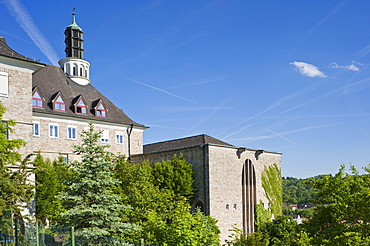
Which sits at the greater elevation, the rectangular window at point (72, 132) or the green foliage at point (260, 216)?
the rectangular window at point (72, 132)

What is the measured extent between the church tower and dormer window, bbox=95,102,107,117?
4.16 meters

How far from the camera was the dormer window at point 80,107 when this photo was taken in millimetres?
32781

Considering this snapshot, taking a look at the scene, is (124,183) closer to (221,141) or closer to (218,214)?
(218,214)

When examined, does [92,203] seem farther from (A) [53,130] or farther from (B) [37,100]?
(B) [37,100]

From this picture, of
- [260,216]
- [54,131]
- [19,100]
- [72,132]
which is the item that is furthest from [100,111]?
[260,216]

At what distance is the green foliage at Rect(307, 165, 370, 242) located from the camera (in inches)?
508

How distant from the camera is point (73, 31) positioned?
39.7 m

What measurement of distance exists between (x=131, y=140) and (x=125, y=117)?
248 centimetres

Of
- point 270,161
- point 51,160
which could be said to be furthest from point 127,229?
point 270,161

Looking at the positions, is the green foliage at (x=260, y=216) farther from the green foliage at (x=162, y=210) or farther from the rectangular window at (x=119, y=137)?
the rectangular window at (x=119, y=137)

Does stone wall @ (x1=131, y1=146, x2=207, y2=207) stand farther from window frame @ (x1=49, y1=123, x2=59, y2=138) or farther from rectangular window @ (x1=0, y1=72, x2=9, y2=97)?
rectangular window @ (x1=0, y1=72, x2=9, y2=97)

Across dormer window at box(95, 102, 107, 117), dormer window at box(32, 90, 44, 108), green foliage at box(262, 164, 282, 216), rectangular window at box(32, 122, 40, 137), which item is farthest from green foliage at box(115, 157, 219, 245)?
dormer window at box(32, 90, 44, 108)

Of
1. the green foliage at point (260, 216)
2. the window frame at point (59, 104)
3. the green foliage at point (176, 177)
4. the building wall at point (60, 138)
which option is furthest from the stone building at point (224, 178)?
the window frame at point (59, 104)

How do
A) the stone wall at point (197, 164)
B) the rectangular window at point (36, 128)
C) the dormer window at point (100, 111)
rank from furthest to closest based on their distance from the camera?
1. the dormer window at point (100, 111)
2. the rectangular window at point (36, 128)
3. the stone wall at point (197, 164)
